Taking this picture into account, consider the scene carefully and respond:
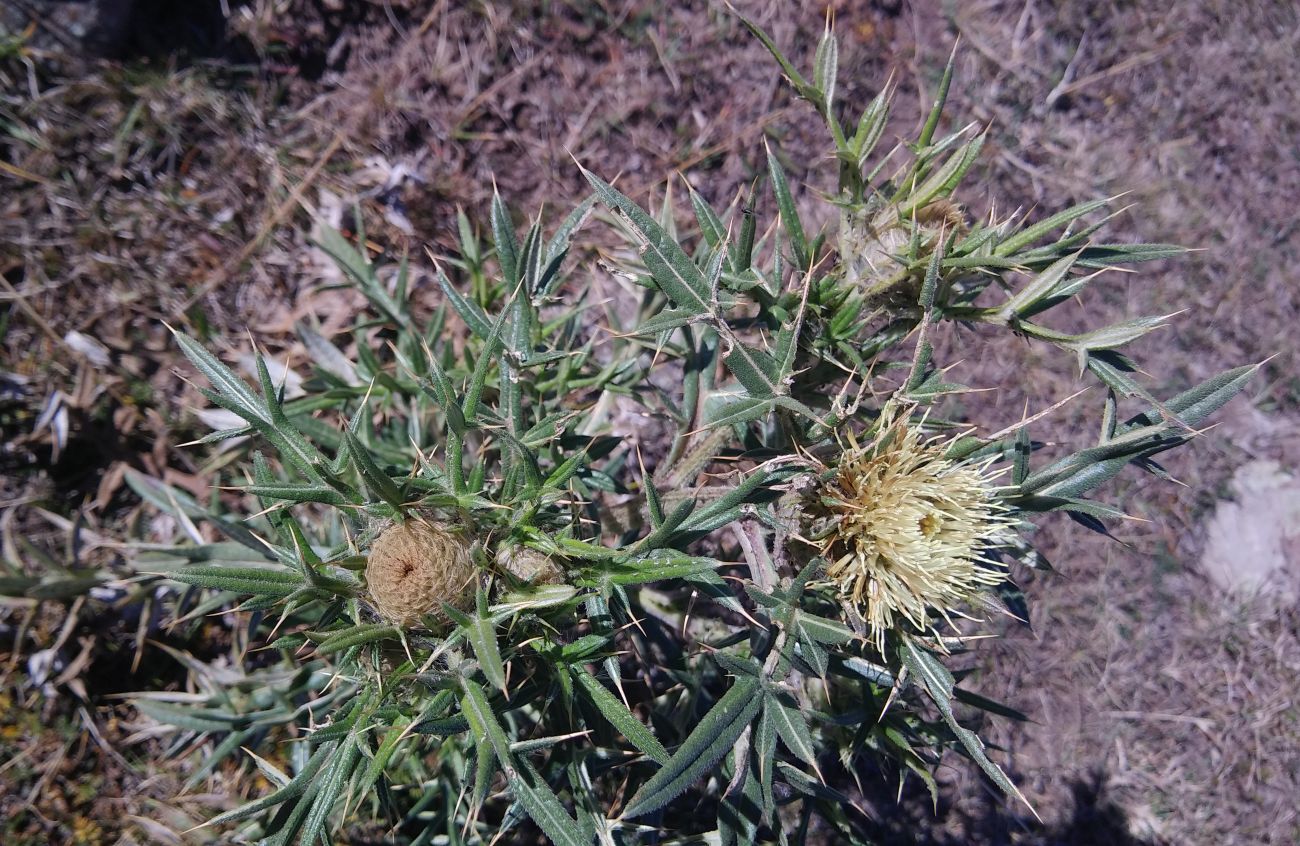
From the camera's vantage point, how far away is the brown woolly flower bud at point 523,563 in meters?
1.38

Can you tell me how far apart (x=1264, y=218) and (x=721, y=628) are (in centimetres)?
359

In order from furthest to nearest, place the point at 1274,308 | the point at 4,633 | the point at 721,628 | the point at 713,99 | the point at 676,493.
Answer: the point at 1274,308 → the point at 713,99 → the point at 4,633 → the point at 721,628 → the point at 676,493

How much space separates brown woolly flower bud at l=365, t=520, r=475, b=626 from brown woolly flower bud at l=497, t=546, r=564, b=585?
0.06 m

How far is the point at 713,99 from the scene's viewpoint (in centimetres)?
Result: 336

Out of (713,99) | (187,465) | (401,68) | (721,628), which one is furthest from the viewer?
(713,99)

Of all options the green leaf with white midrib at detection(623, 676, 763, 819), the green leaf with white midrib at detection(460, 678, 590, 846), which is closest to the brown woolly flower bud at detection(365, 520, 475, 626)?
the green leaf with white midrib at detection(460, 678, 590, 846)

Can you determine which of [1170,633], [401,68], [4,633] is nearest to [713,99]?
[401,68]

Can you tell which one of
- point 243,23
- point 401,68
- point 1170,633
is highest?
point 243,23

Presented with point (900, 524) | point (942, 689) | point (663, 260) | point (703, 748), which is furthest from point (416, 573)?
point (942, 689)

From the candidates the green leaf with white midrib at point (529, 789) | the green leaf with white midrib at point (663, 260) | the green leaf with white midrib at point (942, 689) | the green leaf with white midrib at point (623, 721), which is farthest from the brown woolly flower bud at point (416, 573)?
the green leaf with white midrib at point (942, 689)

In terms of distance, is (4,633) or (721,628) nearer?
(721,628)

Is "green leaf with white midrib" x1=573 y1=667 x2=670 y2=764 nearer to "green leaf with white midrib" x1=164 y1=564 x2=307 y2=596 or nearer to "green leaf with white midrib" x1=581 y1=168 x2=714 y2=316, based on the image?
"green leaf with white midrib" x1=164 y1=564 x2=307 y2=596

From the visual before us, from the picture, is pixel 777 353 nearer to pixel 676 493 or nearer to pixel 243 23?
pixel 676 493

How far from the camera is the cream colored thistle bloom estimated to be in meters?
1.39
